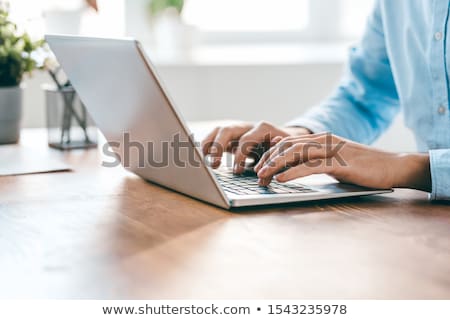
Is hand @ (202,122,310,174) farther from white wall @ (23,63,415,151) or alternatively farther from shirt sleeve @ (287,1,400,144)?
white wall @ (23,63,415,151)

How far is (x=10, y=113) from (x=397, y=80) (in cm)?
83

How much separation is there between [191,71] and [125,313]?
2.00 meters

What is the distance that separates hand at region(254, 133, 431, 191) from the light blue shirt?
0.52 ft

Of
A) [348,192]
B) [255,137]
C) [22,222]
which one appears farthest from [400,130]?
[22,222]

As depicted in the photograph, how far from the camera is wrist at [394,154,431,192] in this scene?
102 cm

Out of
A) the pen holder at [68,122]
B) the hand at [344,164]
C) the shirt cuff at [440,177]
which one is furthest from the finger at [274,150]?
the pen holder at [68,122]

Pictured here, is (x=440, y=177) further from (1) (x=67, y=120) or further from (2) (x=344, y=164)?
(1) (x=67, y=120)

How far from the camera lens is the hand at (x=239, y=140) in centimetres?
118

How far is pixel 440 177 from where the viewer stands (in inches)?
39.0

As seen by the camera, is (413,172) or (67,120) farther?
(67,120)

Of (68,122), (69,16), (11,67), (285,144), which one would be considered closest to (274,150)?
(285,144)

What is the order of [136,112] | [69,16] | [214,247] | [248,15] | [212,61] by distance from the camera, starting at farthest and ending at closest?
1. [248,15]
2. [212,61]
3. [69,16]
4. [136,112]
5. [214,247]

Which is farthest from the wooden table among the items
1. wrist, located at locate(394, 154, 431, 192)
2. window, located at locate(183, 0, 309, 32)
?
window, located at locate(183, 0, 309, 32)

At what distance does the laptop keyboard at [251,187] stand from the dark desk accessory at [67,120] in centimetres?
52
